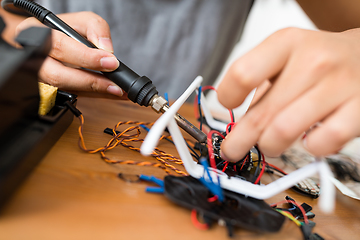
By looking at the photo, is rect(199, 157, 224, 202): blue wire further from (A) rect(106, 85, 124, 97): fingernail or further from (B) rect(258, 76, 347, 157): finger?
(A) rect(106, 85, 124, 97): fingernail

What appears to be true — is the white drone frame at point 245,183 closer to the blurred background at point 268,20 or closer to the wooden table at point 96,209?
the wooden table at point 96,209

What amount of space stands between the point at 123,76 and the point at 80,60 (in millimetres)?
92

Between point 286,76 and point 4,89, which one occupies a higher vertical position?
point 286,76

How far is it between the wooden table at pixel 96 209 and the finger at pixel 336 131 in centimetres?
10

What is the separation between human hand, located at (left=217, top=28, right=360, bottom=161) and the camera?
245mm

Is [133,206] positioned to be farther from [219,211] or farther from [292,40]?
[292,40]

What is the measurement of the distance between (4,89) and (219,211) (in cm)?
23

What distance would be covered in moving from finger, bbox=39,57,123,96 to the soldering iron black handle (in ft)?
0.17

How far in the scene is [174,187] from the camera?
26 cm

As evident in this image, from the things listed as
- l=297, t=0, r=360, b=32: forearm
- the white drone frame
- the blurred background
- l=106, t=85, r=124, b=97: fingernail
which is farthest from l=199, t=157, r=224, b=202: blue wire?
the blurred background

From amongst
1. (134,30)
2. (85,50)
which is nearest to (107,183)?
(85,50)

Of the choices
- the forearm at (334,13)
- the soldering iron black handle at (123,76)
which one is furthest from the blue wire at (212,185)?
the forearm at (334,13)

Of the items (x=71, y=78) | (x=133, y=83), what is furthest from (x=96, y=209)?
(x=71, y=78)

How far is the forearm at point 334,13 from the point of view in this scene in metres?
A: 0.57
